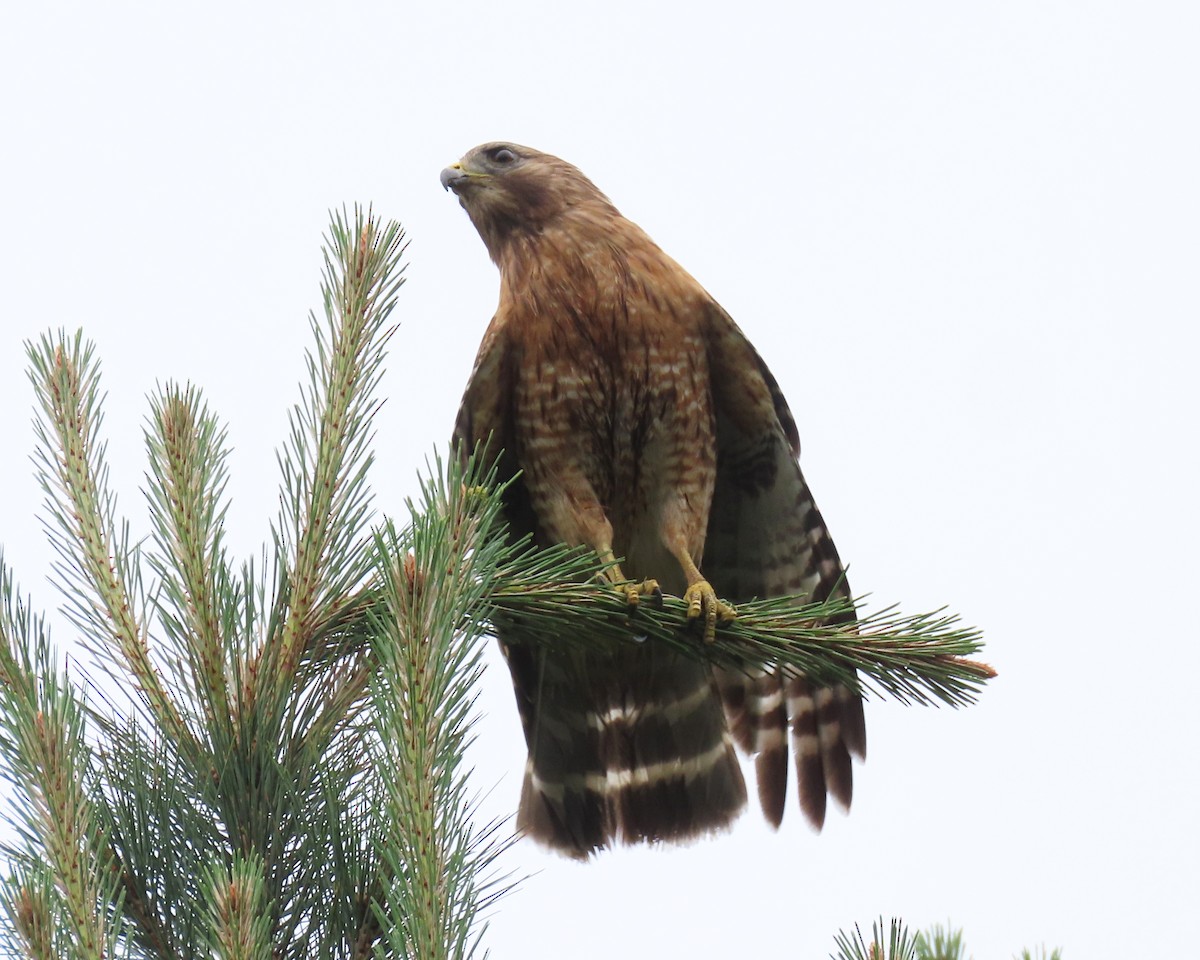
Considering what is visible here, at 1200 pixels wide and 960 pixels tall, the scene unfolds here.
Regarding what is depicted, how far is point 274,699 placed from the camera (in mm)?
2383

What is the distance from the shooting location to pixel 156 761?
235cm

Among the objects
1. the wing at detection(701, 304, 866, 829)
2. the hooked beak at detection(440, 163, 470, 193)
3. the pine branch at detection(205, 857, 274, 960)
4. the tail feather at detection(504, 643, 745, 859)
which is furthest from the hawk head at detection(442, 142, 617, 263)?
the pine branch at detection(205, 857, 274, 960)

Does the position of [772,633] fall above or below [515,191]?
below

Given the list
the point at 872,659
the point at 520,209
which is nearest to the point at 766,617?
the point at 872,659

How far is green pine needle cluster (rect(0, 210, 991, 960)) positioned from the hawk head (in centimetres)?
231

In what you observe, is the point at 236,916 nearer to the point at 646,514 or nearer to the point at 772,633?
the point at 772,633

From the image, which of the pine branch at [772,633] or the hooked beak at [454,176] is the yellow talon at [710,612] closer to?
the pine branch at [772,633]

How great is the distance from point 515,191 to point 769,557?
1713 millimetres

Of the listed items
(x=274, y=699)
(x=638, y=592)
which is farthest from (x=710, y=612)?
(x=274, y=699)

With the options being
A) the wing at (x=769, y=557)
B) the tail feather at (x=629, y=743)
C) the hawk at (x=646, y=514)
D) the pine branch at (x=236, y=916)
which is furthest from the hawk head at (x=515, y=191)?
A: the pine branch at (x=236, y=916)

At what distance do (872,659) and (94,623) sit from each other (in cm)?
170

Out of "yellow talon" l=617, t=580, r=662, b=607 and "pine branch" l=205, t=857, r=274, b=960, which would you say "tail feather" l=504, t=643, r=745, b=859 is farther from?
"pine branch" l=205, t=857, r=274, b=960

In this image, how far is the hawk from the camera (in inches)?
175

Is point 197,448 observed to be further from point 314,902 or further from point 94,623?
point 314,902
